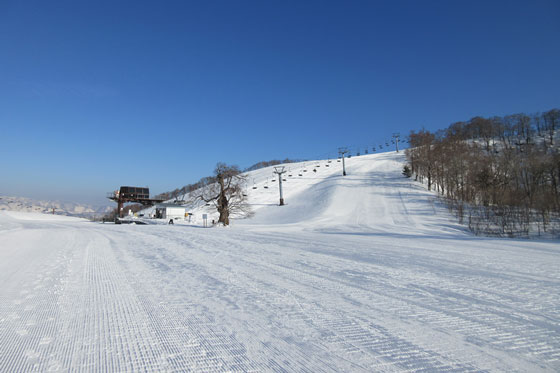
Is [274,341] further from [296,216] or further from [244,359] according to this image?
[296,216]

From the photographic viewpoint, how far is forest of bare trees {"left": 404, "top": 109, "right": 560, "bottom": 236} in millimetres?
19953

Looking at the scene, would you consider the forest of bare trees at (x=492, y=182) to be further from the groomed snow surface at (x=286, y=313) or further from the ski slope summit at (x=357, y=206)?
Result: the groomed snow surface at (x=286, y=313)

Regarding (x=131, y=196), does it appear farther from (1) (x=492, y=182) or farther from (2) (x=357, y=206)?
(1) (x=492, y=182)

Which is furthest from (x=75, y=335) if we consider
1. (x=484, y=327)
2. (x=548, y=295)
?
(x=548, y=295)

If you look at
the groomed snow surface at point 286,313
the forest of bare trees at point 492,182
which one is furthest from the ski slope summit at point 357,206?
the groomed snow surface at point 286,313

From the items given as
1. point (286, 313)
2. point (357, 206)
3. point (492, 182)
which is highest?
point (492, 182)

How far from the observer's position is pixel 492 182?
2956 centimetres

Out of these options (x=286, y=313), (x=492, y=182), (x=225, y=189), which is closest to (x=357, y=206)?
(x=492, y=182)

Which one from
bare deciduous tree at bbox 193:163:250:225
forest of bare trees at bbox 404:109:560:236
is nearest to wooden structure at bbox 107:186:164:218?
bare deciduous tree at bbox 193:163:250:225

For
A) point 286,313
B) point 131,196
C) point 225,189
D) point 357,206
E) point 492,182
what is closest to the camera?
point 286,313

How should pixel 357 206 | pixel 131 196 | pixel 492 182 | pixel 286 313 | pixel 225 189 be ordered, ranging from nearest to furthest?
pixel 286 313 → pixel 225 189 → pixel 492 182 → pixel 357 206 → pixel 131 196

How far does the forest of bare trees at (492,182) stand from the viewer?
65.5 ft

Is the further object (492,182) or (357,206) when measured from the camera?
(357,206)

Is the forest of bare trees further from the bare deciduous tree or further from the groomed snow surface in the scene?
the bare deciduous tree
